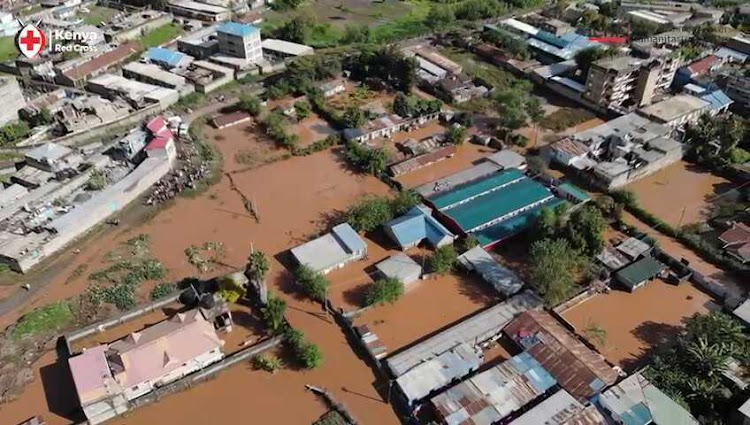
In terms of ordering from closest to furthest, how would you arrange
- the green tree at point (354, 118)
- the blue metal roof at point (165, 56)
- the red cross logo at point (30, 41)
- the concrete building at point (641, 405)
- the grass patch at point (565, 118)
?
the concrete building at point (641, 405) → the green tree at point (354, 118) → the grass patch at point (565, 118) → the blue metal roof at point (165, 56) → the red cross logo at point (30, 41)

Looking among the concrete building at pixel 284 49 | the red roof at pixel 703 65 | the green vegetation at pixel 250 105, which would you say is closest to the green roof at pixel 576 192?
the red roof at pixel 703 65

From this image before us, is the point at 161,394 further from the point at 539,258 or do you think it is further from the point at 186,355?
the point at 539,258

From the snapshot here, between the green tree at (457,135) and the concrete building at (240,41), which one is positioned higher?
the concrete building at (240,41)

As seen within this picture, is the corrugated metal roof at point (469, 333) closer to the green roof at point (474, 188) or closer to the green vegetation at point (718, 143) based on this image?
the green roof at point (474, 188)

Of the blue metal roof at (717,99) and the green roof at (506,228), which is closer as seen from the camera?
the green roof at (506,228)

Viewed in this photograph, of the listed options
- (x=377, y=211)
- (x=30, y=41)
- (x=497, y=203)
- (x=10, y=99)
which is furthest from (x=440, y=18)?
(x=10, y=99)

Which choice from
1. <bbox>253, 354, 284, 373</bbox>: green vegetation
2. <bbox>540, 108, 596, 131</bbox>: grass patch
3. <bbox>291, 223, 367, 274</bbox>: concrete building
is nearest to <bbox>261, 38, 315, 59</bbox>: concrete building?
<bbox>540, 108, 596, 131</bbox>: grass patch

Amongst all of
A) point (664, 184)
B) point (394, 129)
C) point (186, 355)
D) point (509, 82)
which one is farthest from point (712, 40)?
point (186, 355)
